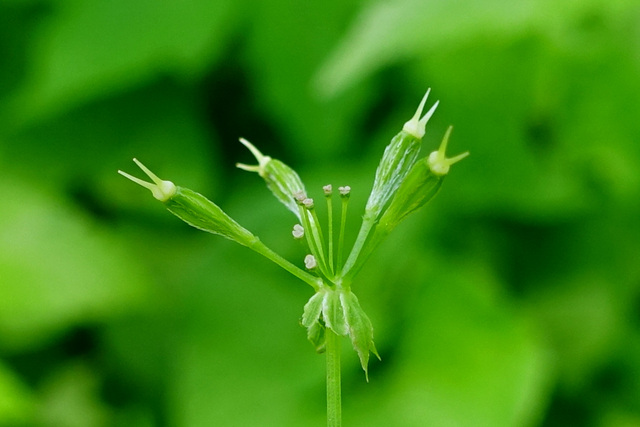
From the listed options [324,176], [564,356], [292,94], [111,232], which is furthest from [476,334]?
[111,232]

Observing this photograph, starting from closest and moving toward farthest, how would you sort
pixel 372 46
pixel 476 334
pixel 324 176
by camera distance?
1. pixel 372 46
2. pixel 476 334
3. pixel 324 176

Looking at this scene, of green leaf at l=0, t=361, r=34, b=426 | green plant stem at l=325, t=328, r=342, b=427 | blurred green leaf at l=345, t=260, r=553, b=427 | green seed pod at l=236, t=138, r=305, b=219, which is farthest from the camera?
blurred green leaf at l=345, t=260, r=553, b=427

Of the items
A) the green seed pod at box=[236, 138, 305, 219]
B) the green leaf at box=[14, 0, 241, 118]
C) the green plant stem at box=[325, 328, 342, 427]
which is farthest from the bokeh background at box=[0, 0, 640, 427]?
the green plant stem at box=[325, 328, 342, 427]

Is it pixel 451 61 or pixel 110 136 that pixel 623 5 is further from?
pixel 110 136

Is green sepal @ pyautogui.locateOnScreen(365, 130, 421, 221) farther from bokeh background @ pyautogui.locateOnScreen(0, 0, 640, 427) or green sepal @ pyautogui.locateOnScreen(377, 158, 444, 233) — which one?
bokeh background @ pyautogui.locateOnScreen(0, 0, 640, 427)

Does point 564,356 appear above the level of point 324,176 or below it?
below

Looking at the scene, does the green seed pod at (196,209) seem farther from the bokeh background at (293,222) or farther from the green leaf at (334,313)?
the bokeh background at (293,222)
